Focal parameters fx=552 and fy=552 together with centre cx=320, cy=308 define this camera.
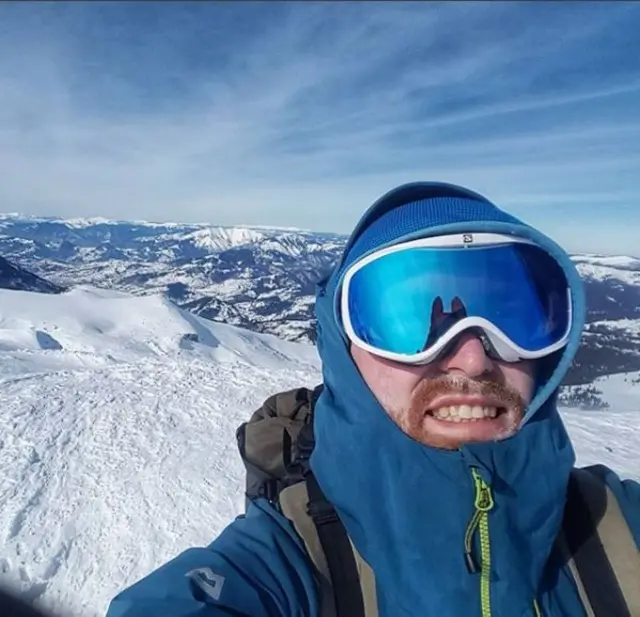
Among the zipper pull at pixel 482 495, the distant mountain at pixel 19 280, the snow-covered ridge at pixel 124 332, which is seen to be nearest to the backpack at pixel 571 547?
the zipper pull at pixel 482 495

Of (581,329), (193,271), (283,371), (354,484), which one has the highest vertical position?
(581,329)

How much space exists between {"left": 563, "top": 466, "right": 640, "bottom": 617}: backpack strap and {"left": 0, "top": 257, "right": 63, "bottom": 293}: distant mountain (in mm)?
91358

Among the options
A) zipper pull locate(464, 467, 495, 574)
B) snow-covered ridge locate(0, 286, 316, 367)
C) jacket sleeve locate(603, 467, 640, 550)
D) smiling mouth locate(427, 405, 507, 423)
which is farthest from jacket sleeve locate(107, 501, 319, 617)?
snow-covered ridge locate(0, 286, 316, 367)

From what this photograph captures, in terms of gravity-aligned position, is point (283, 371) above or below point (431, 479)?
below

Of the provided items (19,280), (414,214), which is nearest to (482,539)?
(414,214)

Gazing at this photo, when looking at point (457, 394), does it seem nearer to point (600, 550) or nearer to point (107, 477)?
point (600, 550)

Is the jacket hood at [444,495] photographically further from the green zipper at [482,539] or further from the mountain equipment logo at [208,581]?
the mountain equipment logo at [208,581]

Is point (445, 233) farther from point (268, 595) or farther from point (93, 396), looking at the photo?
point (93, 396)

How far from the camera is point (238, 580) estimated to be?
4.23ft

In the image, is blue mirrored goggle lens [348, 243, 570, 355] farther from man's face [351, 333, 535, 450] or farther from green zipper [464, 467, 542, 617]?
green zipper [464, 467, 542, 617]

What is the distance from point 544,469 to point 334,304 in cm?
71

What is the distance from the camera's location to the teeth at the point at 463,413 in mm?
1438

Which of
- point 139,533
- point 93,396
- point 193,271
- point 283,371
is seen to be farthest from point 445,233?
point 193,271

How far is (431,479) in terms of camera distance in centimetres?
139
